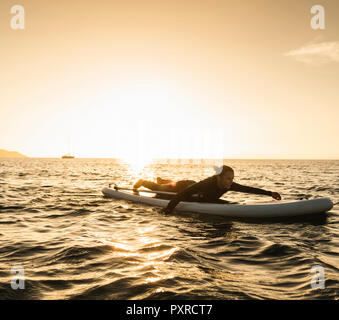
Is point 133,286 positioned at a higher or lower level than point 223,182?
lower

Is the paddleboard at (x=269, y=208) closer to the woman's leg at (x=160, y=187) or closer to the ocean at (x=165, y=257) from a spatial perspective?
the ocean at (x=165, y=257)

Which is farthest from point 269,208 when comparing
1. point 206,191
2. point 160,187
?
point 160,187

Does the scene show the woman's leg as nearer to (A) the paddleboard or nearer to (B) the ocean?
(A) the paddleboard

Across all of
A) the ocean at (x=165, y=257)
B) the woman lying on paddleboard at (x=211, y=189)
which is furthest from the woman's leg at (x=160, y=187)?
the ocean at (x=165, y=257)

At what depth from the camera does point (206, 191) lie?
973 centimetres

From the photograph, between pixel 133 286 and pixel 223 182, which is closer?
pixel 133 286

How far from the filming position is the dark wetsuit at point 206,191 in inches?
359

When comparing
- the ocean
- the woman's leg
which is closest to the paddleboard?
the ocean

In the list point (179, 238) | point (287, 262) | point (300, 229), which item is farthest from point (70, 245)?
point (300, 229)

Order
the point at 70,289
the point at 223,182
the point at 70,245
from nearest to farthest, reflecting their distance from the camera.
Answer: the point at 70,289
the point at 70,245
the point at 223,182
